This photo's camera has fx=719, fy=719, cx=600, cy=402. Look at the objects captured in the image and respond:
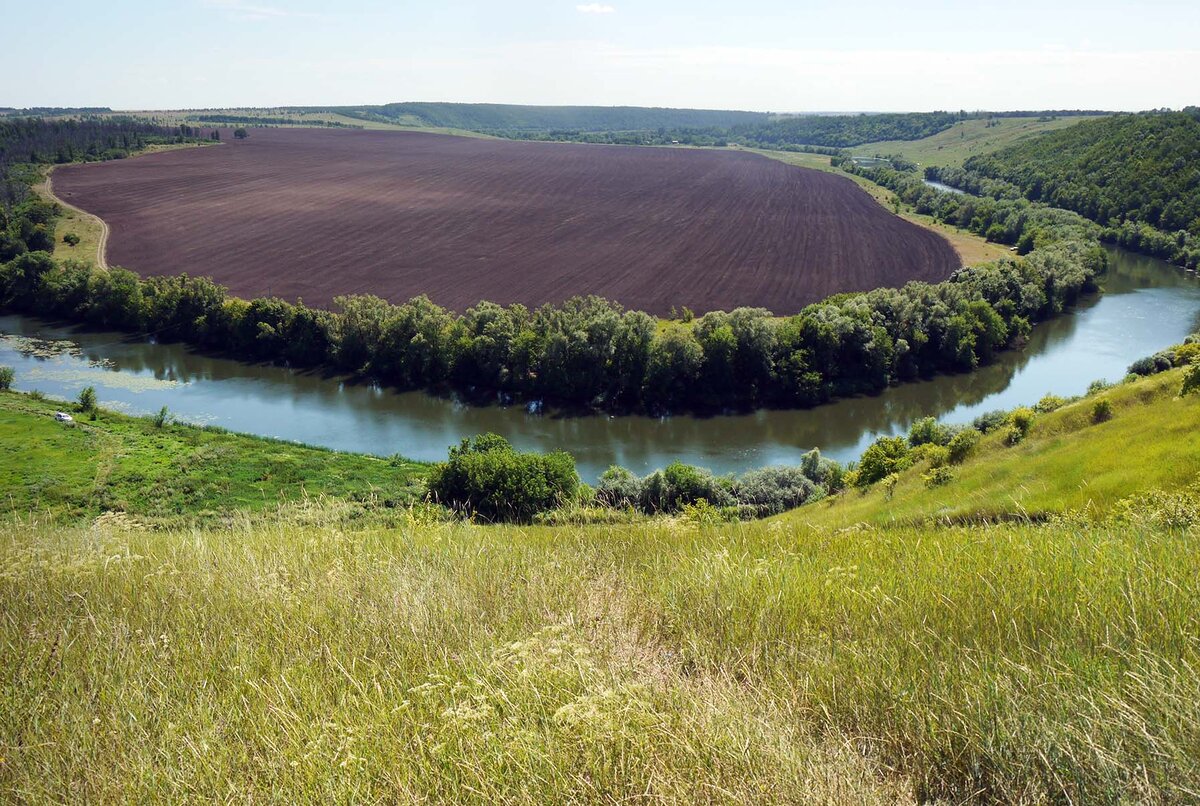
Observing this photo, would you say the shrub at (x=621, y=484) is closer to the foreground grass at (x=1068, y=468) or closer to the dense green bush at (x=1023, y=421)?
the foreground grass at (x=1068, y=468)

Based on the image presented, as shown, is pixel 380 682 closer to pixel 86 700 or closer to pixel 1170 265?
pixel 86 700

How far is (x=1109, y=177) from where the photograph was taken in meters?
98.6

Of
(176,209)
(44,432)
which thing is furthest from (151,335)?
(176,209)

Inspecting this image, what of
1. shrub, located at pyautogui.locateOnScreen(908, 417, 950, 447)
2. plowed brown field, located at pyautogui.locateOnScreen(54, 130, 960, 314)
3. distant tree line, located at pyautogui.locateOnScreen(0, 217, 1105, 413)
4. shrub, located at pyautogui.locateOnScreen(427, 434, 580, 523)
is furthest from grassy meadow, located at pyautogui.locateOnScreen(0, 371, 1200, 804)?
plowed brown field, located at pyautogui.locateOnScreen(54, 130, 960, 314)

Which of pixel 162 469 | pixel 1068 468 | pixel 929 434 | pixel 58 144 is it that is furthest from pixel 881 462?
pixel 58 144

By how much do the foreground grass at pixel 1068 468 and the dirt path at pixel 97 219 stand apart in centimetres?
7006

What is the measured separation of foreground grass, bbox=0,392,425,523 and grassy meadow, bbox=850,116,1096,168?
151m

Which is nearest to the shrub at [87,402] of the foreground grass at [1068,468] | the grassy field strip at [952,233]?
the foreground grass at [1068,468]

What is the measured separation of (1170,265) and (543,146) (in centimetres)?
12674

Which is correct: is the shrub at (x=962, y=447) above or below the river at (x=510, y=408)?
above

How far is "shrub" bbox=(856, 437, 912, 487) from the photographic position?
26.6 m

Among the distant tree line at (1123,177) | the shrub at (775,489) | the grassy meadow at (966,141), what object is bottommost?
the shrub at (775,489)

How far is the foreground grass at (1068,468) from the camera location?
50.2 ft

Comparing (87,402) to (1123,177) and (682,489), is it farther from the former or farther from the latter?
(1123,177)
